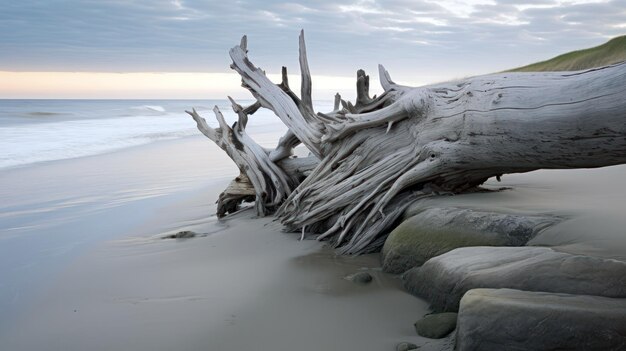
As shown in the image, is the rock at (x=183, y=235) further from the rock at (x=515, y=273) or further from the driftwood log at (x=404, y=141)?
the rock at (x=515, y=273)

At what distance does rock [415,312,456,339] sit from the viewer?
128 inches

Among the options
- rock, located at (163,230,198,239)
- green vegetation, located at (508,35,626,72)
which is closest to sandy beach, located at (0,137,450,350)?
rock, located at (163,230,198,239)

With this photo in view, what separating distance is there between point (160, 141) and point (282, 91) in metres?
12.4

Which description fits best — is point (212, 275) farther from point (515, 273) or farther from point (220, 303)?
point (515, 273)

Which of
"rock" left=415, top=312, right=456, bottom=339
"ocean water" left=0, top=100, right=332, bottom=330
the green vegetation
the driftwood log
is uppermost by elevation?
the green vegetation

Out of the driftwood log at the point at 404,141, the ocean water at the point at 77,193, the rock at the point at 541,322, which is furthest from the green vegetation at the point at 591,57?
the rock at the point at 541,322

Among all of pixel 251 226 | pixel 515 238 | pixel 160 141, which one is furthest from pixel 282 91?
pixel 160 141

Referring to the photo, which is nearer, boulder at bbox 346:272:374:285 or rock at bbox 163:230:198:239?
boulder at bbox 346:272:374:285

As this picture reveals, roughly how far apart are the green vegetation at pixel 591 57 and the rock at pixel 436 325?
15866 millimetres

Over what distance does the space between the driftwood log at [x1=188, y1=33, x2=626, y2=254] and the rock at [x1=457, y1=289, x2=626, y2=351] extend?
1.23 metres

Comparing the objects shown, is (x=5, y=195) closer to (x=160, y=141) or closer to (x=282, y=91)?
(x=282, y=91)

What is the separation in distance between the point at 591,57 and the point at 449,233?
17.0 meters

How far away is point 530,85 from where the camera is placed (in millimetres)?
4207

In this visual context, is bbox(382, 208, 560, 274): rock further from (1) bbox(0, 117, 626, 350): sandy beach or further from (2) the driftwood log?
(2) the driftwood log
